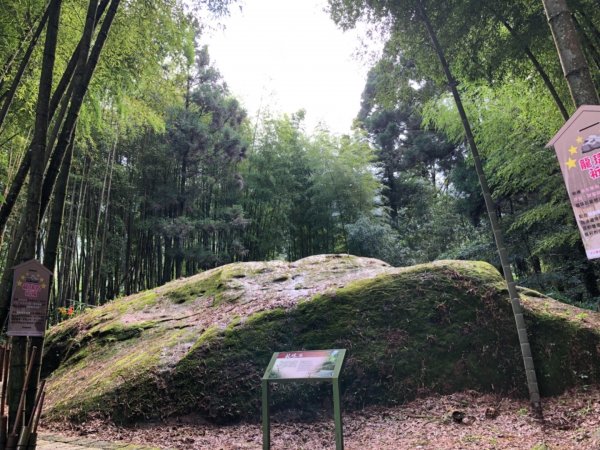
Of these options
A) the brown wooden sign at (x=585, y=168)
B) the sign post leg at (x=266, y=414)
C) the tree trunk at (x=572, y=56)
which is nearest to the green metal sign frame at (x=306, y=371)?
the sign post leg at (x=266, y=414)

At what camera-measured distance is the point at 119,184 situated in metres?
9.65

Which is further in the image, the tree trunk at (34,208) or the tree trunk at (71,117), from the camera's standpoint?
the tree trunk at (71,117)

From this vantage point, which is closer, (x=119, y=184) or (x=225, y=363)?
(x=225, y=363)

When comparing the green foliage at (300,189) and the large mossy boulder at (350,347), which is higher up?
the green foliage at (300,189)

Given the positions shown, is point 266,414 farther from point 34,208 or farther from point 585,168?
point 585,168

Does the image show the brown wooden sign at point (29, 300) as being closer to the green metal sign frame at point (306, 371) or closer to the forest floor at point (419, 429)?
the green metal sign frame at point (306, 371)

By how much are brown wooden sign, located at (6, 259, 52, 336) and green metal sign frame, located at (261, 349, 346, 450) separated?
4.61 ft

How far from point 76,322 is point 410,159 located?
11169mm

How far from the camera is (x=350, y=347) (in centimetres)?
423

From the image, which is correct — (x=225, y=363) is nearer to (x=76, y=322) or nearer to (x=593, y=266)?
(x=76, y=322)

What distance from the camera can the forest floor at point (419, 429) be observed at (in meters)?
2.86

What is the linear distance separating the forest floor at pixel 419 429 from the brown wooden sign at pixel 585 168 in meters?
1.81

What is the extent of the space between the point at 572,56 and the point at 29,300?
9.45 ft

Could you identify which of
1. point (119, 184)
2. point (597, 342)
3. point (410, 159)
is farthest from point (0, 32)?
point (410, 159)
